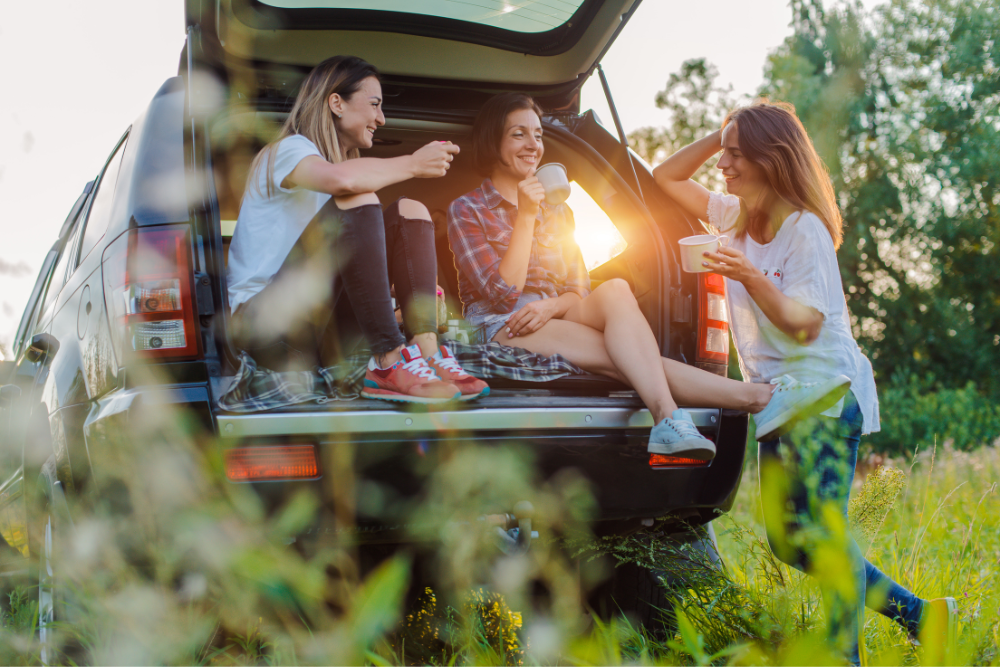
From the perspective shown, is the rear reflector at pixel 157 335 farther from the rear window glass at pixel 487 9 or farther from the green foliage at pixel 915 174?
the green foliage at pixel 915 174

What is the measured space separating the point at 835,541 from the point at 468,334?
2.00m

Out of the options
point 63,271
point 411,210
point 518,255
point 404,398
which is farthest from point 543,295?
point 63,271

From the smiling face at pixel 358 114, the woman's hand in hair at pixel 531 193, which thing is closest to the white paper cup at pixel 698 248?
the woman's hand in hair at pixel 531 193

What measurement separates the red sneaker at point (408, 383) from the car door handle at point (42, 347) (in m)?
1.05

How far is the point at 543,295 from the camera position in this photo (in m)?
2.70

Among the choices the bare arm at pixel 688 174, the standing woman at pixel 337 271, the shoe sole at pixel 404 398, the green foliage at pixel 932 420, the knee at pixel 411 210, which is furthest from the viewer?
the green foliage at pixel 932 420

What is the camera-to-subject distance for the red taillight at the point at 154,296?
5.61ft

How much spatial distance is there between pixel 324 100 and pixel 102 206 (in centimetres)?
73

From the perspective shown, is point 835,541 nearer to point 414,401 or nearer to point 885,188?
point 414,401

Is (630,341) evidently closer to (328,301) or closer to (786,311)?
(786,311)

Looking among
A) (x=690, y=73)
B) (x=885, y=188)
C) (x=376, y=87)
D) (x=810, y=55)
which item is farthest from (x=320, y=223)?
(x=810, y=55)

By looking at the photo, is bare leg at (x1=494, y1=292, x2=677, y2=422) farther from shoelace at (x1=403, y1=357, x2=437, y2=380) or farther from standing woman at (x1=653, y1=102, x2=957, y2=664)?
shoelace at (x1=403, y1=357, x2=437, y2=380)

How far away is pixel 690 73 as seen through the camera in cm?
1359

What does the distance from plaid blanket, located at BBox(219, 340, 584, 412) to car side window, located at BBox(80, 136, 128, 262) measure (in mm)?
622
